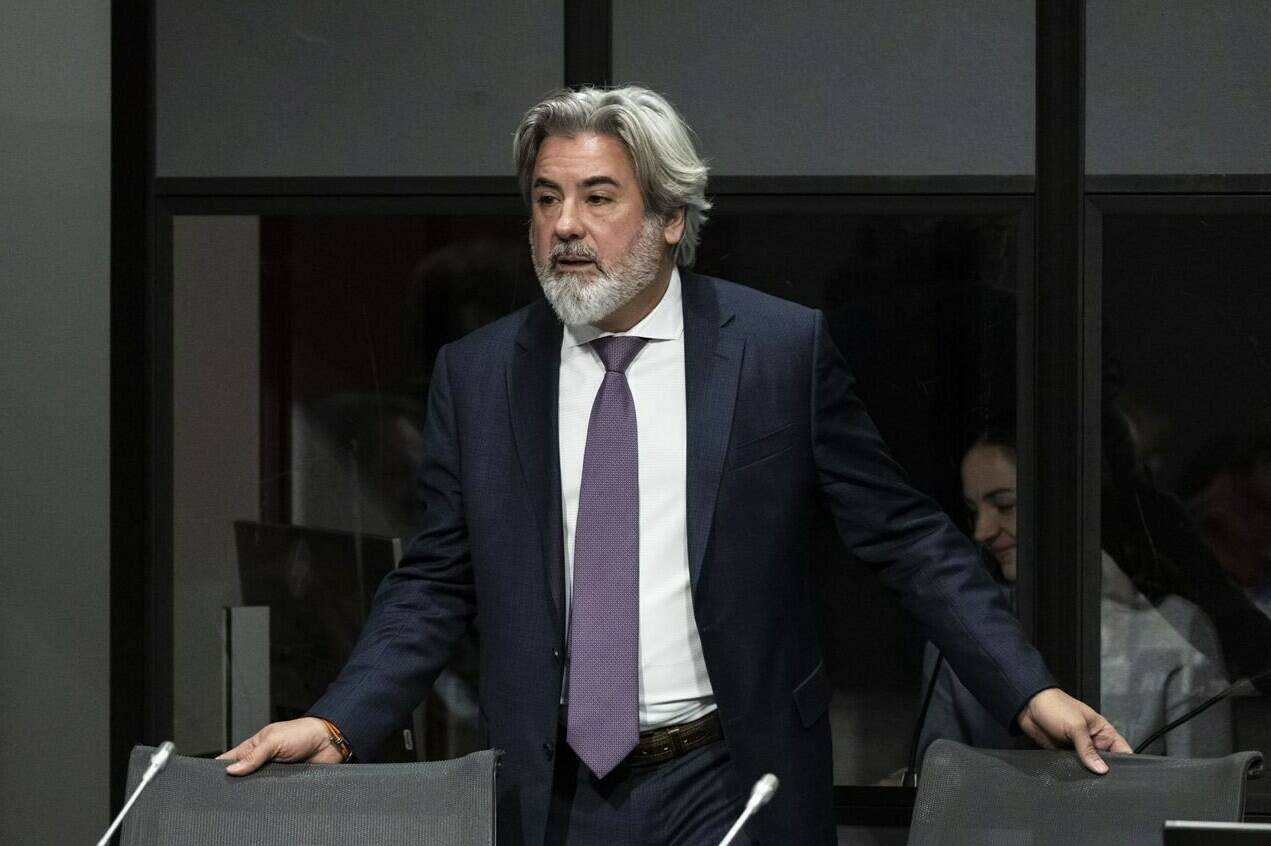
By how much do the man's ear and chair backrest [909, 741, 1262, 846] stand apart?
96 centimetres

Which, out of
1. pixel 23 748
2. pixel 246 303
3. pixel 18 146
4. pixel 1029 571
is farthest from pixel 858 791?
pixel 18 146

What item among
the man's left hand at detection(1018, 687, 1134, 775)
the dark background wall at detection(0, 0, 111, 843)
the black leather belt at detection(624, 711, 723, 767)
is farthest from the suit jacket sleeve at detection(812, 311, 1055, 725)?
the dark background wall at detection(0, 0, 111, 843)

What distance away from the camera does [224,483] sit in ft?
12.1

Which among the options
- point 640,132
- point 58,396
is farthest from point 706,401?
point 58,396

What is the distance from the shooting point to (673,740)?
2.43 metres

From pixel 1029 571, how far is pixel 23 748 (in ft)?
7.93

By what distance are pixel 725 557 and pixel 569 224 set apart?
57cm

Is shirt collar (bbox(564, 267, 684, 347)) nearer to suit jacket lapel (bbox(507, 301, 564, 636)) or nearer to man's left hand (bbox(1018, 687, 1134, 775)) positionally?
suit jacket lapel (bbox(507, 301, 564, 636))

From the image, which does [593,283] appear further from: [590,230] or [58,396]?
[58,396]

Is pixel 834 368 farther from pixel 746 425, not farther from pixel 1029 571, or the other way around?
pixel 1029 571

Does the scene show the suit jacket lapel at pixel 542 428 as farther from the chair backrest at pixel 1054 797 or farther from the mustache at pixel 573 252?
the chair backrest at pixel 1054 797

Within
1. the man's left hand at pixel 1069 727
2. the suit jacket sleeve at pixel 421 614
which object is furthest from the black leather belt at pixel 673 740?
the man's left hand at pixel 1069 727

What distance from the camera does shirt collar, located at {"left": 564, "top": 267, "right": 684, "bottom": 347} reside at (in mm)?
2588

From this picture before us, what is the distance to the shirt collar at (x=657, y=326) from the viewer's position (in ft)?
8.49
